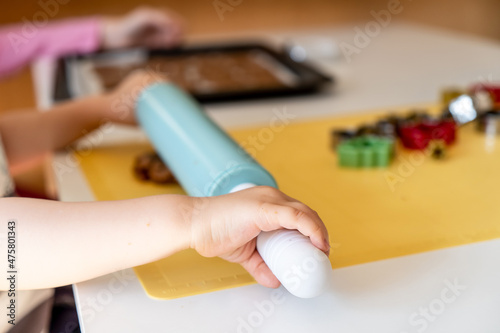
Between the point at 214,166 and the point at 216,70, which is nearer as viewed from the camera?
the point at 214,166

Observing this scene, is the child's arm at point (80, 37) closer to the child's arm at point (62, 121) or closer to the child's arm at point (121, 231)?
the child's arm at point (62, 121)

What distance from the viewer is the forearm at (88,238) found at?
1.35 ft

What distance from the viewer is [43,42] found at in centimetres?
118

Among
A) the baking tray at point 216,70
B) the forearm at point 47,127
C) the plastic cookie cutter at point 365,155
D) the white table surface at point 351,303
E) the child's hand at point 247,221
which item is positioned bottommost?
the white table surface at point 351,303

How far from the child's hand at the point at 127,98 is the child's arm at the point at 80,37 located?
487 mm

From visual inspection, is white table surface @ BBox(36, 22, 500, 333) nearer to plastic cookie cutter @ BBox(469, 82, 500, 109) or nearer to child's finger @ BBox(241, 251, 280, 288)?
child's finger @ BBox(241, 251, 280, 288)

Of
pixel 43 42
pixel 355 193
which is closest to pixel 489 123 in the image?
pixel 355 193

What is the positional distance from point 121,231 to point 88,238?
0.08 ft

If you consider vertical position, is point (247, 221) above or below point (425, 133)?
below

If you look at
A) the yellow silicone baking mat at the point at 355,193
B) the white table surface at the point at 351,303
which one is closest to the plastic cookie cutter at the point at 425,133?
the yellow silicone baking mat at the point at 355,193

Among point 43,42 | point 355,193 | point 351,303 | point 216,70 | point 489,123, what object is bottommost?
point 351,303

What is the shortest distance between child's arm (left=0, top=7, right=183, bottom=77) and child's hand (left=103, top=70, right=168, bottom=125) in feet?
1.60

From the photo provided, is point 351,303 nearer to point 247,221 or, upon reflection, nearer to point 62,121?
point 247,221

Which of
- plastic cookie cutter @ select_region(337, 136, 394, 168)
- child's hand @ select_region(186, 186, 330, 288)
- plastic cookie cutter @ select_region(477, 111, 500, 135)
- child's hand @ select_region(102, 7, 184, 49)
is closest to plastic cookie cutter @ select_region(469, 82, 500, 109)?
plastic cookie cutter @ select_region(477, 111, 500, 135)
